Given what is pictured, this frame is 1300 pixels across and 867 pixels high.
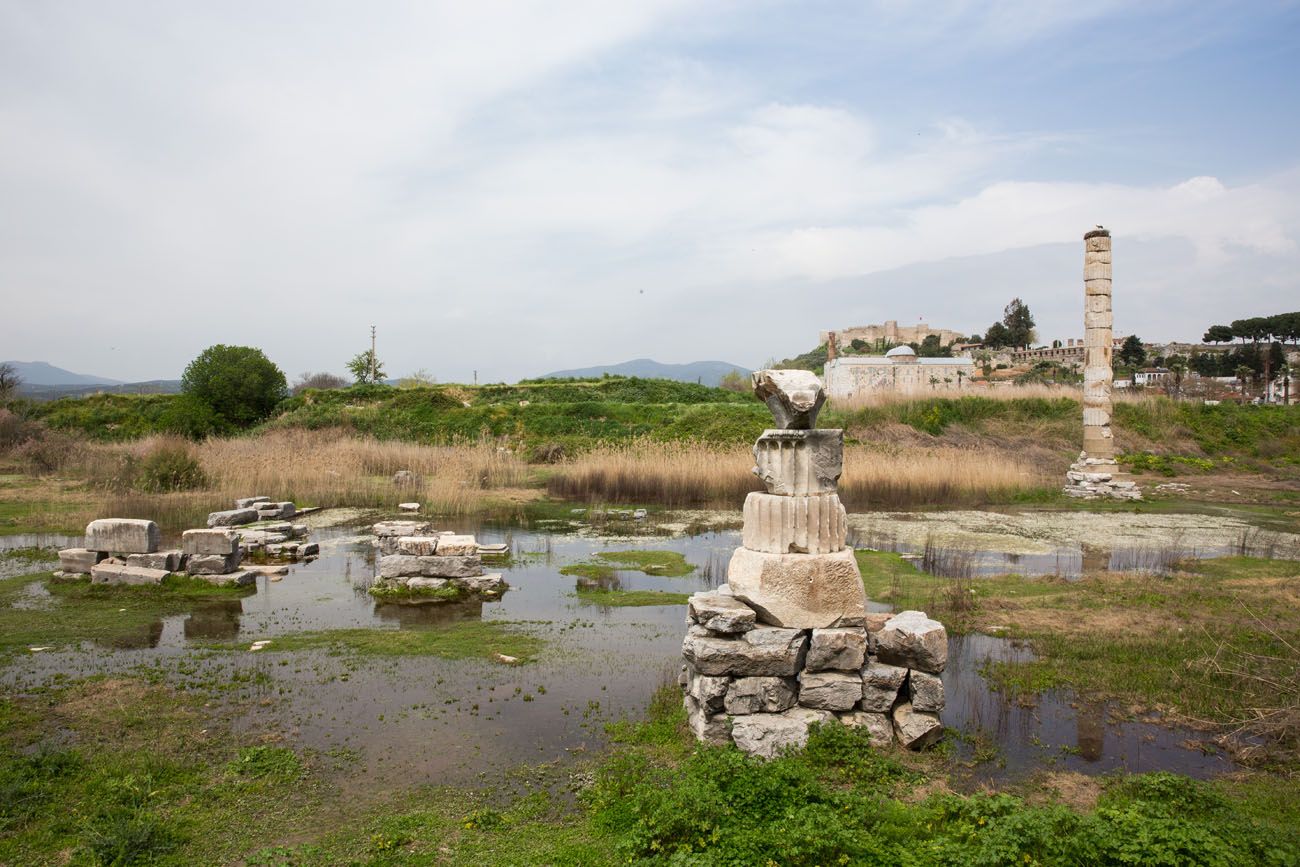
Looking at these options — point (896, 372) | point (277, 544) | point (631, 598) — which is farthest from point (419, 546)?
point (896, 372)

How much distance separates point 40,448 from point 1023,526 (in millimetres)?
23757

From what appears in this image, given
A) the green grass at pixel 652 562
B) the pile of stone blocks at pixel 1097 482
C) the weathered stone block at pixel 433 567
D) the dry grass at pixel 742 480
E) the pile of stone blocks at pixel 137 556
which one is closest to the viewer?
the weathered stone block at pixel 433 567

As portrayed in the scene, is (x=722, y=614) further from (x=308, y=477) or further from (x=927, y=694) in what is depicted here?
(x=308, y=477)

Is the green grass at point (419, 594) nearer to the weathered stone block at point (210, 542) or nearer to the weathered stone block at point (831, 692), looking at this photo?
the weathered stone block at point (210, 542)

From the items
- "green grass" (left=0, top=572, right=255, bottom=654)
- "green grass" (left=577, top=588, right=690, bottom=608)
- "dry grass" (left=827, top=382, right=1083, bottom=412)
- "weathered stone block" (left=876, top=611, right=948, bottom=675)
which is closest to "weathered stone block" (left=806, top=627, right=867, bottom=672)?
"weathered stone block" (left=876, top=611, right=948, bottom=675)

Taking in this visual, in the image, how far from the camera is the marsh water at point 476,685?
543cm

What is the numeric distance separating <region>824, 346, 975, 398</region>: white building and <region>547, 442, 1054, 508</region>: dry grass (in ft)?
54.5

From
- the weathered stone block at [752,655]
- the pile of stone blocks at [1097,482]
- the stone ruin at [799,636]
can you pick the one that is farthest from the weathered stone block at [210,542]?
the pile of stone blocks at [1097,482]

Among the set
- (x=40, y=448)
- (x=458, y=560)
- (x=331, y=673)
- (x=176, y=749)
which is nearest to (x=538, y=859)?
(x=176, y=749)

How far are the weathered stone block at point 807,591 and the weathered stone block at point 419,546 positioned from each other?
5.83m

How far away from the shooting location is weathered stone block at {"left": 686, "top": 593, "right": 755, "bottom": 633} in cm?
566

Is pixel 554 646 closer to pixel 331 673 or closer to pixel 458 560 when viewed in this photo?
pixel 331 673

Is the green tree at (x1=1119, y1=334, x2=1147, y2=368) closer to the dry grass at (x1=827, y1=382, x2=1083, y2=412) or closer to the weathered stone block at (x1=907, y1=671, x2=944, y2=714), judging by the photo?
the dry grass at (x1=827, y1=382, x2=1083, y2=412)

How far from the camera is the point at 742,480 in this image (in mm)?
17859
